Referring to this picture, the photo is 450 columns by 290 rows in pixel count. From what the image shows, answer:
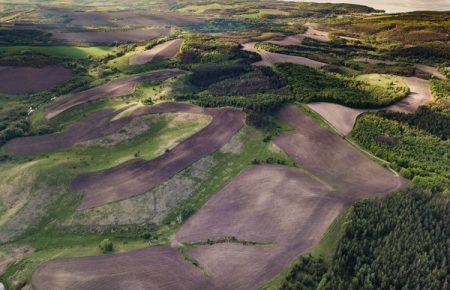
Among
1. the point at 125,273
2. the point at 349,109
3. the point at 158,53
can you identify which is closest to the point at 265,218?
the point at 125,273

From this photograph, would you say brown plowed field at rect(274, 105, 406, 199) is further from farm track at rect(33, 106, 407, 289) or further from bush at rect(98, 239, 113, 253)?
bush at rect(98, 239, 113, 253)

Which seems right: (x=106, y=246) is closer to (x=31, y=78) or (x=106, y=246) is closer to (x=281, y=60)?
(x=31, y=78)

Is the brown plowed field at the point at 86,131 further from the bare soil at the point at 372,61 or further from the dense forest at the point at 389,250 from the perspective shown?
the bare soil at the point at 372,61

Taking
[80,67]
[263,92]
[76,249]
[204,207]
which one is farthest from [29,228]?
[80,67]

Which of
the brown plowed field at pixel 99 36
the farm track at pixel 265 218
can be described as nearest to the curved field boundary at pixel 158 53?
the brown plowed field at pixel 99 36

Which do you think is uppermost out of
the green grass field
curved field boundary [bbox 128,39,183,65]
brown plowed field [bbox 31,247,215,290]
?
curved field boundary [bbox 128,39,183,65]

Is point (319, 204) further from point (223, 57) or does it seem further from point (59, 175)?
point (223, 57)

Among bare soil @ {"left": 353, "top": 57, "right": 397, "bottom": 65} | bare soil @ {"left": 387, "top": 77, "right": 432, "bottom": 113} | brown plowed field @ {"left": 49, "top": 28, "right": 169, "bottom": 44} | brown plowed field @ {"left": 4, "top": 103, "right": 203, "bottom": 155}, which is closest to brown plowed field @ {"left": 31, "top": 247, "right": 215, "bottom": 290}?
brown plowed field @ {"left": 4, "top": 103, "right": 203, "bottom": 155}
